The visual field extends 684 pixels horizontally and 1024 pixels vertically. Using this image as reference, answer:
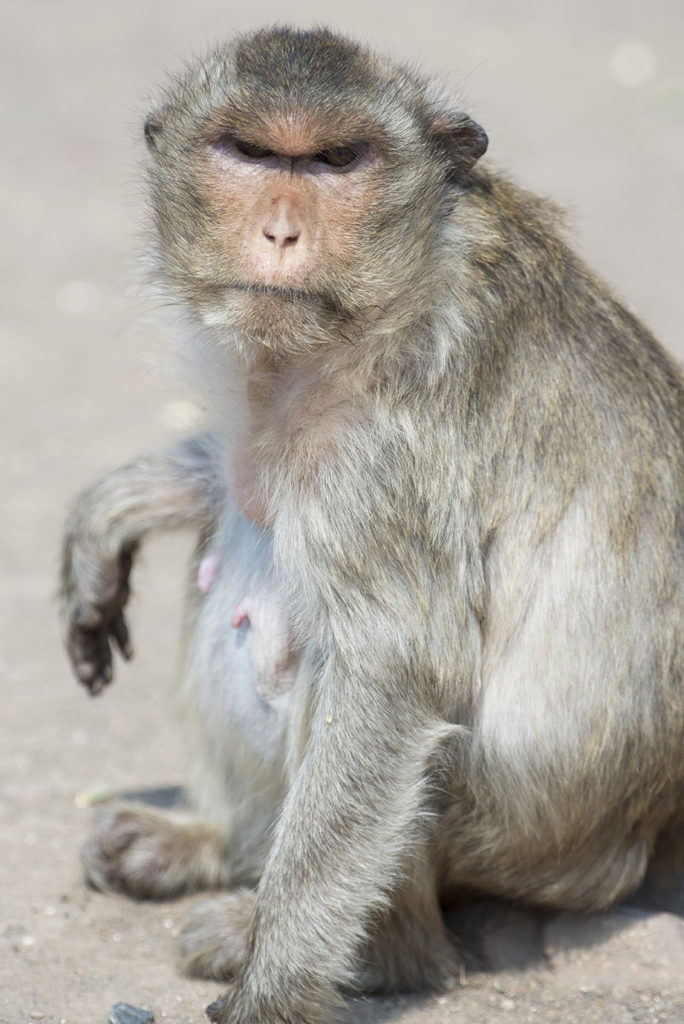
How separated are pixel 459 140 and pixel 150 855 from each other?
86.1 inches

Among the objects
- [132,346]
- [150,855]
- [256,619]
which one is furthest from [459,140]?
[132,346]

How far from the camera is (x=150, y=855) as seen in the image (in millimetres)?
4285

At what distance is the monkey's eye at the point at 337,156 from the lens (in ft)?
10.4

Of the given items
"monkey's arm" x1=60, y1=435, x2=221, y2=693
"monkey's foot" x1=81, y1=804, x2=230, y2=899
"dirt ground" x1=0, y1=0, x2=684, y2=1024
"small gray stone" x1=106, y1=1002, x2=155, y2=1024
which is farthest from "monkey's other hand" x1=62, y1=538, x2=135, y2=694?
"small gray stone" x1=106, y1=1002, x2=155, y2=1024

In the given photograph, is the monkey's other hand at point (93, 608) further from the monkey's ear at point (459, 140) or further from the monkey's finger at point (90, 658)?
the monkey's ear at point (459, 140)

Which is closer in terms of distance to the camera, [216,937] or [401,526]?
[401,526]

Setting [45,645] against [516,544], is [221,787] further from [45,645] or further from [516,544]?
[45,645]

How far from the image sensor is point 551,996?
12.3 ft

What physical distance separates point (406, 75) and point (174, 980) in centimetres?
232

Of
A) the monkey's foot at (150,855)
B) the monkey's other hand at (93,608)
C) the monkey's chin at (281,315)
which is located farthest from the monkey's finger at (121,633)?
the monkey's chin at (281,315)

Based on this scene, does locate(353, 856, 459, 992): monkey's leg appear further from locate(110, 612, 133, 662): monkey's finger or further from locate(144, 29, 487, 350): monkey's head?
locate(144, 29, 487, 350): monkey's head

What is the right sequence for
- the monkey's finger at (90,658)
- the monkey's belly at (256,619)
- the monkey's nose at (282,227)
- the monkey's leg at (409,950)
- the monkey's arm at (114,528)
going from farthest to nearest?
the monkey's finger at (90,658), the monkey's arm at (114,528), the monkey's belly at (256,619), the monkey's leg at (409,950), the monkey's nose at (282,227)

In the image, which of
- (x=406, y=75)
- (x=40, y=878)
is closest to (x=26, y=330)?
(x=40, y=878)

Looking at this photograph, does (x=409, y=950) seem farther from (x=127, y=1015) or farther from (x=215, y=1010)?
(x=127, y=1015)
